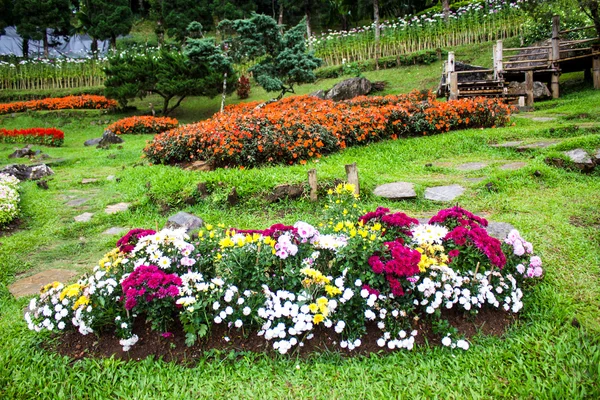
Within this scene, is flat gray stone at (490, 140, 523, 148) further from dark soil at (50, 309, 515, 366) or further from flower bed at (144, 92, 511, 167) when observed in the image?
dark soil at (50, 309, 515, 366)

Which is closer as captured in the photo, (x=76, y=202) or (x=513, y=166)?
(x=513, y=166)

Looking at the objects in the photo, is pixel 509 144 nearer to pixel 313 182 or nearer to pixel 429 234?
pixel 313 182

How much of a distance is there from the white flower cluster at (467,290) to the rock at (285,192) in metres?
3.10

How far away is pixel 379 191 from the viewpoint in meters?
5.62

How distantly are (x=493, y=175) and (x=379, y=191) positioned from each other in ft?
5.32

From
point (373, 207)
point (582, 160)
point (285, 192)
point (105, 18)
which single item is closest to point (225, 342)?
point (373, 207)

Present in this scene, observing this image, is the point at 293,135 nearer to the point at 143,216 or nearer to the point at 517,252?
the point at 143,216

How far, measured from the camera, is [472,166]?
6543 mm

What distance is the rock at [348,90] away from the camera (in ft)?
52.6

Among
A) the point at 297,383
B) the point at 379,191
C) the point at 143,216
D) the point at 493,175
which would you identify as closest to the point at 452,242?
the point at 297,383

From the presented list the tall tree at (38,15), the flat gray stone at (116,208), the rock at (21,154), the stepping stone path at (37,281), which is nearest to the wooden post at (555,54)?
the flat gray stone at (116,208)

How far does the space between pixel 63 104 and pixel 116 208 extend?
16.1 m

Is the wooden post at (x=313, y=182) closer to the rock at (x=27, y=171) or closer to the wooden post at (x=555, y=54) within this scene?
the rock at (x=27, y=171)

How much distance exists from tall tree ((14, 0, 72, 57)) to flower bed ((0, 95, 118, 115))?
944 centimetres
